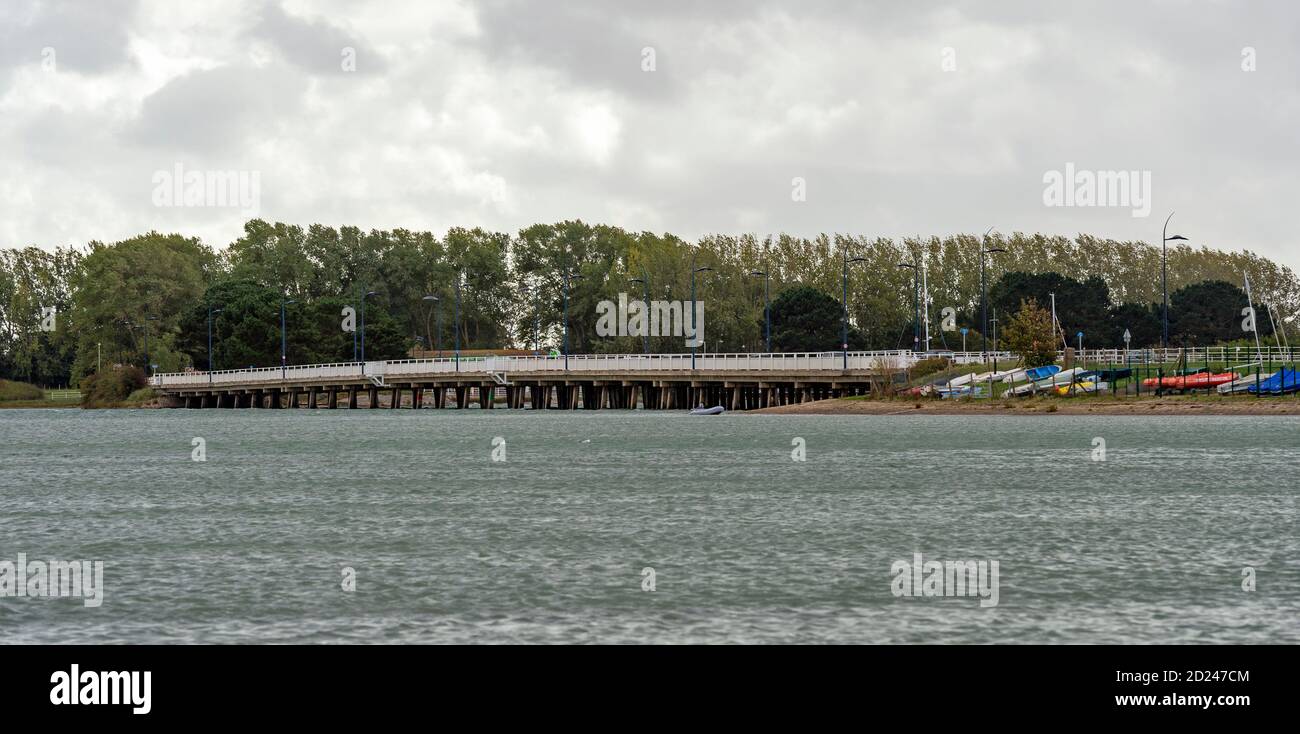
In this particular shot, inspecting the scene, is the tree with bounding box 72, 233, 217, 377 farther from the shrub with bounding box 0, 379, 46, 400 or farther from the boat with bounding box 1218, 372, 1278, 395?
the boat with bounding box 1218, 372, 1278, 395

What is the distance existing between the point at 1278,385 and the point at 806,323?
66.1m

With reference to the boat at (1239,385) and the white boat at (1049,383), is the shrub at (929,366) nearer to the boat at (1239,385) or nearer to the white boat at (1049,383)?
the white boat at (1049,383)

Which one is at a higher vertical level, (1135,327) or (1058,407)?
(1135,327)

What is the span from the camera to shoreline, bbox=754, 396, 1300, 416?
302 feet

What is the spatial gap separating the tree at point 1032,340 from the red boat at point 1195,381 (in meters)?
10.4

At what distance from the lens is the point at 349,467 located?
6519 cm

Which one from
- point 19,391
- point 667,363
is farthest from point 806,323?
point 19,391

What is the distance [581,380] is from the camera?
440ft

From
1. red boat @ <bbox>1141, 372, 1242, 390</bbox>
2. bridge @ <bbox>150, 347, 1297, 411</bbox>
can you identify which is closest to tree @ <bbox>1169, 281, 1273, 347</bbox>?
bridge @ <bbox>150, 347, 1297, 411</bbox>

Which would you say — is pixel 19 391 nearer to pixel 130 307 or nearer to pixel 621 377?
pixel 130 307

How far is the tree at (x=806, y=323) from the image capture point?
514ft

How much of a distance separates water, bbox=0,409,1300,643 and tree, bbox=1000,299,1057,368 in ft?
111
